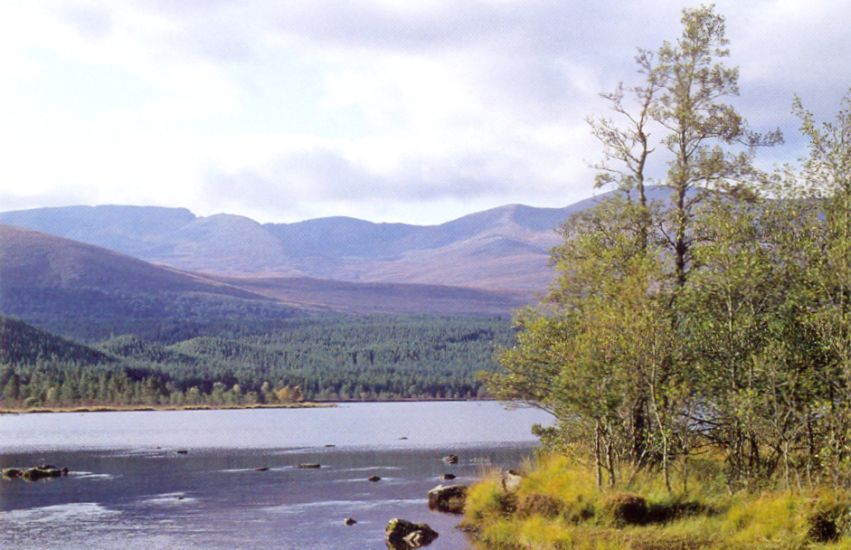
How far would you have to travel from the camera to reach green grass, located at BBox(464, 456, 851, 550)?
3603 centimetres

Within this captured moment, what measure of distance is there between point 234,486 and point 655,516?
48.2 m

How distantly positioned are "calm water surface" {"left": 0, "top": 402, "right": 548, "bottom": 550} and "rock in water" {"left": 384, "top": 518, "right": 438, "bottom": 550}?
0.57 meters

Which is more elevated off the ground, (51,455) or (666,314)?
(666,314)

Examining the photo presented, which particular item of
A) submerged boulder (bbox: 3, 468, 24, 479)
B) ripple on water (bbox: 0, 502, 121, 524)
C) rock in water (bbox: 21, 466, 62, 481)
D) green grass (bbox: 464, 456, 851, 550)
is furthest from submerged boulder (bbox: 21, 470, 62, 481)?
green grass (bbox: 464, 456, 851, 550)

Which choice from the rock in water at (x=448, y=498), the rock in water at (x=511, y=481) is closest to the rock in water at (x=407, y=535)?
the rock in water at (x=511, y=481)

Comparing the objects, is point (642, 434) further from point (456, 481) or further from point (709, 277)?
point (456, 481)

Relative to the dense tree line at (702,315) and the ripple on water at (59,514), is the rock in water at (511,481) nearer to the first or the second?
the dense tree line at (702,315)

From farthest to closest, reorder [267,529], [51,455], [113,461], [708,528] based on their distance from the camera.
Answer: [51,455]
[113,461]
[267,529]
[708,528]

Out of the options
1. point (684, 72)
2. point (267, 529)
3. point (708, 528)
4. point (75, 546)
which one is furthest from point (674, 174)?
point (75, 546)

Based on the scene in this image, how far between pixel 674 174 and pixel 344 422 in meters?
150

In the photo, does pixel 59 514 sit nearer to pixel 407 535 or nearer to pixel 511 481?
pixel 407 535

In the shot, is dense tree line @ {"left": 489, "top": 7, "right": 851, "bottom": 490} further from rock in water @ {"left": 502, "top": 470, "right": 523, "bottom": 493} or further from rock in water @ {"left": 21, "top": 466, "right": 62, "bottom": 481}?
rock in water @ {"left": 21, "top": 466, "right": 62, "bottom": 481}

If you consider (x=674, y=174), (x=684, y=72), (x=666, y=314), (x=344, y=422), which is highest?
(x=684, y=72)

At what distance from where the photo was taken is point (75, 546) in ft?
173
